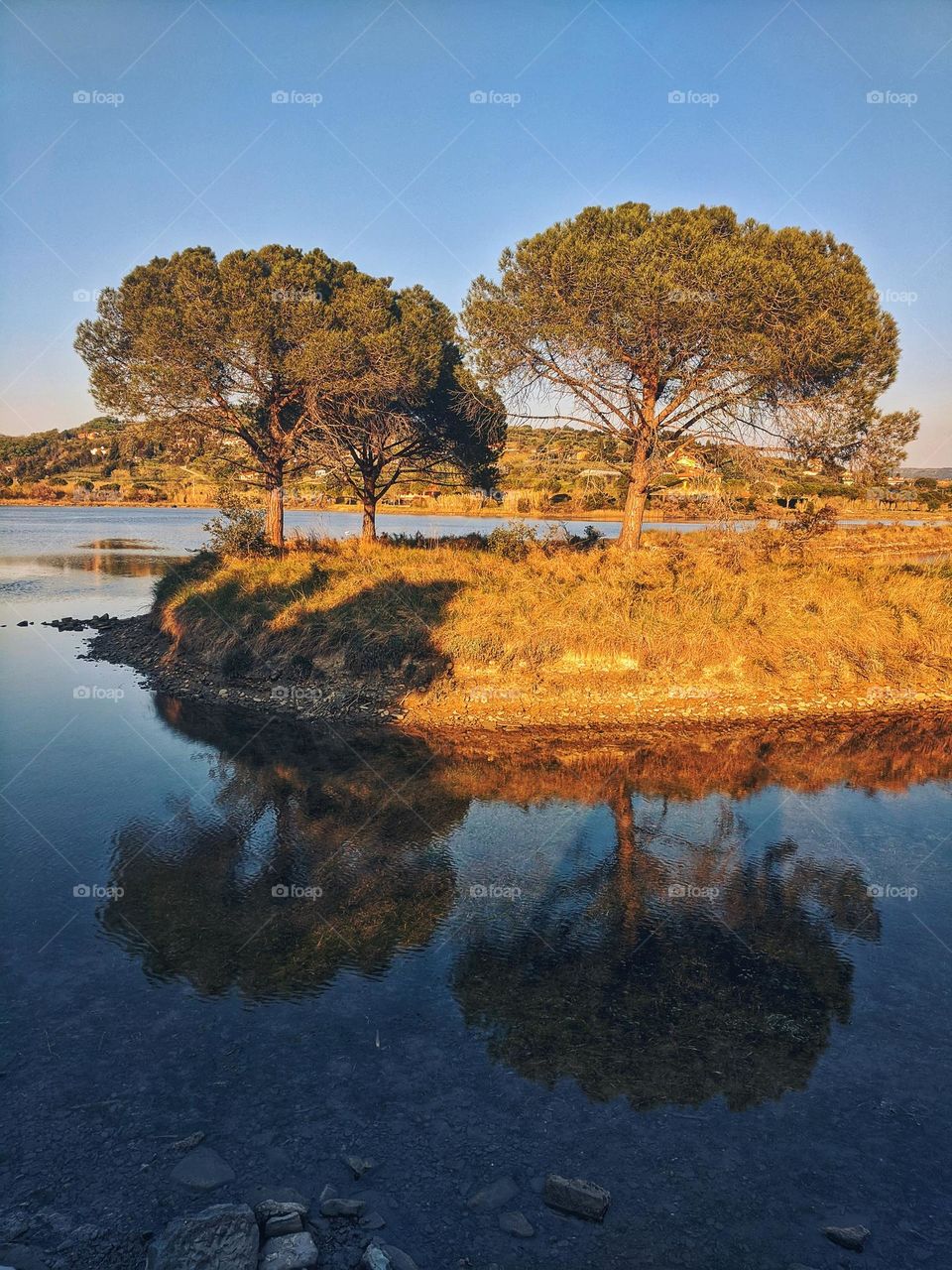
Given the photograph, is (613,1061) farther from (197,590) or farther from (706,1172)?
(197,590)

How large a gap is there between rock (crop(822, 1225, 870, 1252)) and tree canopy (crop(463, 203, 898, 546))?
68.8 ft

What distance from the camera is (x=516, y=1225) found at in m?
5.07

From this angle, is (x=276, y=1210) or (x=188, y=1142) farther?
(x=188, y=1142)

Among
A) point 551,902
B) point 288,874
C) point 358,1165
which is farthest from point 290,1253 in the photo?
point 288,874

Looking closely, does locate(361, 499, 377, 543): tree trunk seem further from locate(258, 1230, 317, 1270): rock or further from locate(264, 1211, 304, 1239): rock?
locate(258, 1230, 317, 1270): rock

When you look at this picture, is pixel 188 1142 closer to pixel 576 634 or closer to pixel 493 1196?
pixel 493 1196

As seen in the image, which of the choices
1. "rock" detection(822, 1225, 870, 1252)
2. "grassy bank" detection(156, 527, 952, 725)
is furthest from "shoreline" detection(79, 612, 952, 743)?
"rock" detection(822, 1225, 870, 1252)

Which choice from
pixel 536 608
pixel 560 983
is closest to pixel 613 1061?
pixel 560 983

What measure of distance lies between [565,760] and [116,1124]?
A: 10.6m

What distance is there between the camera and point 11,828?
11.5 m

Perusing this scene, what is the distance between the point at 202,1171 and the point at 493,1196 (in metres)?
2.16

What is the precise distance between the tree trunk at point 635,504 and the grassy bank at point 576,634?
63.8 inches

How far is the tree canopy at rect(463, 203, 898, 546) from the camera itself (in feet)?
68.5

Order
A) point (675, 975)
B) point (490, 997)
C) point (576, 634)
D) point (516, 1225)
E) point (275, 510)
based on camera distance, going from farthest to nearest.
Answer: point (275, 510) < point (576, 634) < point (675, 975) < point (490, 997) < point (516, 1225)
